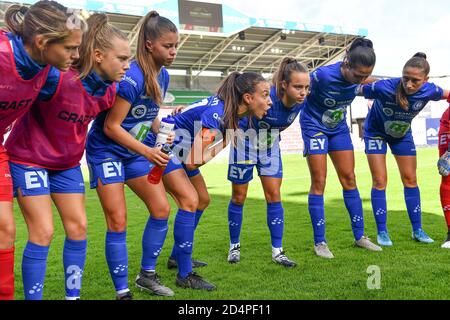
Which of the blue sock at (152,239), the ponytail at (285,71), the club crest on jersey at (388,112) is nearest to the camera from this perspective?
the blue sock at (152,239)

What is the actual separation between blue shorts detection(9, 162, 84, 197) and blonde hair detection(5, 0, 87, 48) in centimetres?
72

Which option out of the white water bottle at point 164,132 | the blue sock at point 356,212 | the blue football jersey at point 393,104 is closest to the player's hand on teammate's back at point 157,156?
the white water bottle at point 164,132

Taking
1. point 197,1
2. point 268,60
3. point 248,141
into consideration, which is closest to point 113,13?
point 197,1

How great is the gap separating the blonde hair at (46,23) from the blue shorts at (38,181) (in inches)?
28.3

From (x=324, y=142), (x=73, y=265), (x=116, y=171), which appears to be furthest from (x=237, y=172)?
(x=73, y=265)

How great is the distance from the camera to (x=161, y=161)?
2908 millimetres

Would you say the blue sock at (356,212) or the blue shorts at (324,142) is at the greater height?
the blue shorts at (324,142)

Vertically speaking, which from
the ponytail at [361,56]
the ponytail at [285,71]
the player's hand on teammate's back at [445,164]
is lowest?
the player's hand on teammate's back at [445,164]

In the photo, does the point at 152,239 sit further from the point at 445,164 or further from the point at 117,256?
the point at 445,164

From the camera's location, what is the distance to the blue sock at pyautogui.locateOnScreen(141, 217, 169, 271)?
3.35 metres

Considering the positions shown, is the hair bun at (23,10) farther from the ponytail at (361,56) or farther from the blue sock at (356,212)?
the blue sock at (356,212)

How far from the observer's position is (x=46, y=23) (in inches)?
89.0

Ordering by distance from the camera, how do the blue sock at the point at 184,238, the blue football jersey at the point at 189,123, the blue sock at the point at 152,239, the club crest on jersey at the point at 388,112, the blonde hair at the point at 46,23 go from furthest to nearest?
the club crest on jersey at the point at 388,112 < the blue football jersey at the point at 189,123 < the blue sock at the point at 184,238 < the blue sock at the point at 152,239 < the blonde hair at the point at 46,23

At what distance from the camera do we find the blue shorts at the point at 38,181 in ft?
8.46
